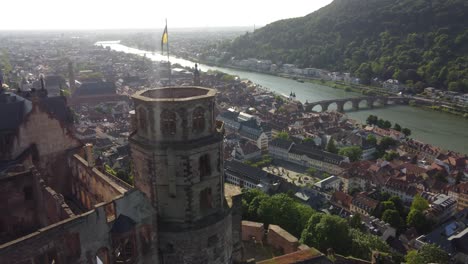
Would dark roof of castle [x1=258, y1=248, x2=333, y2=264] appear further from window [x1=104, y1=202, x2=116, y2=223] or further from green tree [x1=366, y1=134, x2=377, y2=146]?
green tree [x1=366, y1=134, x2=377, y2=146]

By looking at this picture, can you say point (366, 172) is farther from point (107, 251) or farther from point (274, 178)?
point (107, 251)

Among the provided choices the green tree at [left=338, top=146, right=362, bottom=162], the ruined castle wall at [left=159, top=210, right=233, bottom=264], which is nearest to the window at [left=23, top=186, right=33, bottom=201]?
the ruined castle wall at [left=159, top=210, right=233, bottom=264]

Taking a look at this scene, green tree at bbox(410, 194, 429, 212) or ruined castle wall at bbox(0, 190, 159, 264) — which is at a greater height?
ruined castle wall at bbox(0, 190, 159, 264)

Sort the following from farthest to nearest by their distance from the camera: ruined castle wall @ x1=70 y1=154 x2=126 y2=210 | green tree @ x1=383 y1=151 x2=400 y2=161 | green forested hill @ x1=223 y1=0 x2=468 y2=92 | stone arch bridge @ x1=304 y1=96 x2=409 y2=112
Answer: green forested hill @ x1=223 y1=0 x2=468 y2=92, stone arch bridge @ x1=304 y1=96 x2=409 y2=112, green tree @ x1=383 y1=151 x2=400 y2=161, ruined castle wall @ x1=70 y1=154 x2=126 y2=210

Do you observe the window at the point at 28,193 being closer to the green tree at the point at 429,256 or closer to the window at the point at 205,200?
the window at the point at 205,200

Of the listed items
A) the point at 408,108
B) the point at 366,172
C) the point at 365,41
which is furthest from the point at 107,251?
the point at 365,41

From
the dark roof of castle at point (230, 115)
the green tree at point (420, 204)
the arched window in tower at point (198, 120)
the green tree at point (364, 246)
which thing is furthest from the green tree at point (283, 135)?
the arched window in tower at point (198, 120)
